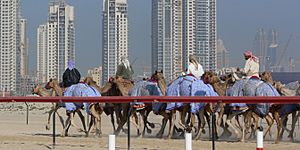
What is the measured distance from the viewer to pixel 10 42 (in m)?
98.2

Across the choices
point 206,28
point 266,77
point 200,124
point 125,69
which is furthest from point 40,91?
point 206,28

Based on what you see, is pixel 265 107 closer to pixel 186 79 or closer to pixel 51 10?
pixel 186 79

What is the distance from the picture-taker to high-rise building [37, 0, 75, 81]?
92.4m

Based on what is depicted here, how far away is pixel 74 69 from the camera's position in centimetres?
1997

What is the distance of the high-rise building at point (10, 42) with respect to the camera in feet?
305

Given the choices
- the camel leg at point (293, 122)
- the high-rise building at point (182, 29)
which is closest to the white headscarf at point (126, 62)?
the camel leg at point (293, 122)

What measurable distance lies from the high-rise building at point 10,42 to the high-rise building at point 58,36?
4.31 meters

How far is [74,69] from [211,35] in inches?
1952

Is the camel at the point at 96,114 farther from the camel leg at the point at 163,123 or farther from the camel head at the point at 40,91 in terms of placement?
the camel head at the point at 40,91

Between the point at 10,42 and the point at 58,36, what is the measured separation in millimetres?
7859

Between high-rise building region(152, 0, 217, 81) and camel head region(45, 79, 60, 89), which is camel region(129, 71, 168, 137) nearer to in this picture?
camel head region(45, 79, 60, 89)

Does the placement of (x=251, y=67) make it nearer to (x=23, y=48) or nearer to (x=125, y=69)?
(x=125, y=69)

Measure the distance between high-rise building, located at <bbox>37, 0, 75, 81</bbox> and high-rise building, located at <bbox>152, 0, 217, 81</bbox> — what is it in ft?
71.7

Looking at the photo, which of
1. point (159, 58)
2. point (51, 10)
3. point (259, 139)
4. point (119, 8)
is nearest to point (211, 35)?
point (159, 58)
